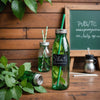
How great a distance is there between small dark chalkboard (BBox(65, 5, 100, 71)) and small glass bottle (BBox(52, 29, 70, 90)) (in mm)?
605

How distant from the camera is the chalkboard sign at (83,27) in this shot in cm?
157

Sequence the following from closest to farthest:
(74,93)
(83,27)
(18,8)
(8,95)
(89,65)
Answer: (8,95)
(74,93)
(89,65)
(18,8)
(83,27)

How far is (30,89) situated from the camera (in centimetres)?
87

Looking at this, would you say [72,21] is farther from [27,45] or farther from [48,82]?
[48,82]

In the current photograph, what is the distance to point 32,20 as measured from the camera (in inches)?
63.6

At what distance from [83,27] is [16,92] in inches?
39.5

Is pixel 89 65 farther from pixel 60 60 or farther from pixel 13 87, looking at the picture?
pixel 13 87

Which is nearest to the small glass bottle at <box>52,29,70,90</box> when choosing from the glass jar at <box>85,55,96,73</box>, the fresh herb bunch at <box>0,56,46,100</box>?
the fresh herb bunch at <box>0,56,46,100</box>

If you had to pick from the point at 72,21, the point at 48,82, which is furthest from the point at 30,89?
the point at 72,21

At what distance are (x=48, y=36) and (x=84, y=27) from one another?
13.3 inches

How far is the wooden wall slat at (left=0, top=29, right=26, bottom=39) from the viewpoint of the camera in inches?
63.2

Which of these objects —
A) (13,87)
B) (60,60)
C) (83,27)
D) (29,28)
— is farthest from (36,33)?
(13,87)

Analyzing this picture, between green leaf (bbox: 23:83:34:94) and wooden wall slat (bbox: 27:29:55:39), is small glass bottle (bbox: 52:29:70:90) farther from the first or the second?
wooden wall slat (bbox: 27:29:55:39)

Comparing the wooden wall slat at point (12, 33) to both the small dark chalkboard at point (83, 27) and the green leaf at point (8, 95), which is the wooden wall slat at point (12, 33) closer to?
the small dark chalkboard at point (83, 27)
